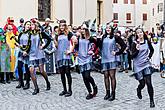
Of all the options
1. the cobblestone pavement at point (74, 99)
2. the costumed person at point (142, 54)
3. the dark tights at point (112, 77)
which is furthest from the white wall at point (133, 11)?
the costumed person at point (142, 54)

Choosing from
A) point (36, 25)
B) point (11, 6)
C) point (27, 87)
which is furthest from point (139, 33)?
point (11, 6)

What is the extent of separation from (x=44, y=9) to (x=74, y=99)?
31.7 ft

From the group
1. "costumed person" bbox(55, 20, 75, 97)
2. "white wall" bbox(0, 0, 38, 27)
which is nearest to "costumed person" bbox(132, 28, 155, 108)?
"costumed person" bbox(55, 20, 75, 97)

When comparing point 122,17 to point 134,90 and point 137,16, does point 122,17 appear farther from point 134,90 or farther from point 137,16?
point 134,90

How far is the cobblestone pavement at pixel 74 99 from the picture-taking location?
9406 mm

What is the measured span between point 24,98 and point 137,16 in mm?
56834

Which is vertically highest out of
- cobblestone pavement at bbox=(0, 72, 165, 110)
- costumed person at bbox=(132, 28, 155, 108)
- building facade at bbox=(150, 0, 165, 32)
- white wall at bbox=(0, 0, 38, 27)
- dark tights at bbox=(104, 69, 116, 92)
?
building facade at bbox=(150, 0, 165, 32)

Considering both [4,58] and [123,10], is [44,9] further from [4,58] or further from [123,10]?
[123,10]

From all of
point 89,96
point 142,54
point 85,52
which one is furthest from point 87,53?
point 142,54

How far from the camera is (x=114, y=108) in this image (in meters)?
9.23

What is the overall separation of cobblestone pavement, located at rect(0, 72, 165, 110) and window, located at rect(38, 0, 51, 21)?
6582 mm

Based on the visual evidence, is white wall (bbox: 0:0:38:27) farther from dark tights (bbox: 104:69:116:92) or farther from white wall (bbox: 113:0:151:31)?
white wall (bbox: 113:0:151:31)

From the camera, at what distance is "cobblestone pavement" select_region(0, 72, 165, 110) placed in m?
9.41

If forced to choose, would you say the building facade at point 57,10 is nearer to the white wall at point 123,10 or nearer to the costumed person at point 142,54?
the costumed person at point 142,54
